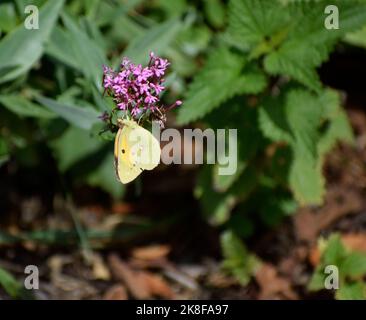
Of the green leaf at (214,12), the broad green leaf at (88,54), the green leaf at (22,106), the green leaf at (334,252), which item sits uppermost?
the green leaf at (214,12)

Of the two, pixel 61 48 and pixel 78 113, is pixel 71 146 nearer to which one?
pixel 61 48

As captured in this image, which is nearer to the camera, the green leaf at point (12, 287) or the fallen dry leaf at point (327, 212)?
the green leaf at point (12, 287)

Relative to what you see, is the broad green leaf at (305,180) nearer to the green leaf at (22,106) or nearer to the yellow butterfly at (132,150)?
the yellow butterfly at (132,150)

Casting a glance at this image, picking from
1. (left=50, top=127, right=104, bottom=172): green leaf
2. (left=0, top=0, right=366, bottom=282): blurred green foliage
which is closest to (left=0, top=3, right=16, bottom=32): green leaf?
(left=0, top=0, right=366, bottom=282): blurred green foliage

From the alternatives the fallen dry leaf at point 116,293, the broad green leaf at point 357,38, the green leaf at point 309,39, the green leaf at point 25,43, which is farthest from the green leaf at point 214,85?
the fallen dry leaf at point 116,293

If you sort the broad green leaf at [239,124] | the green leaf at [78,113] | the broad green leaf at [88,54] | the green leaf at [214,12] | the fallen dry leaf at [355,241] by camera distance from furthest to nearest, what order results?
the green leaf at [214,12] < the fallen dry leaf at [355,241] < the broad green leaf at [239,124] < the broad green leaf at [88,54] < the green leaf at [78,113]

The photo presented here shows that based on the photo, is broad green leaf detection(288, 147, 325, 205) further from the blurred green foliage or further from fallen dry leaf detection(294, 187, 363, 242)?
fallen dry leaf detection(294, 187, 363, 242)

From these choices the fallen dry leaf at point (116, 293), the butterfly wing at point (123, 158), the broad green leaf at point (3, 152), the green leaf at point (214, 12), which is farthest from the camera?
the green leaf at point (214, 12)

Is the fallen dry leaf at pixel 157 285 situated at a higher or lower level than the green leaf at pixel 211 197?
lower
